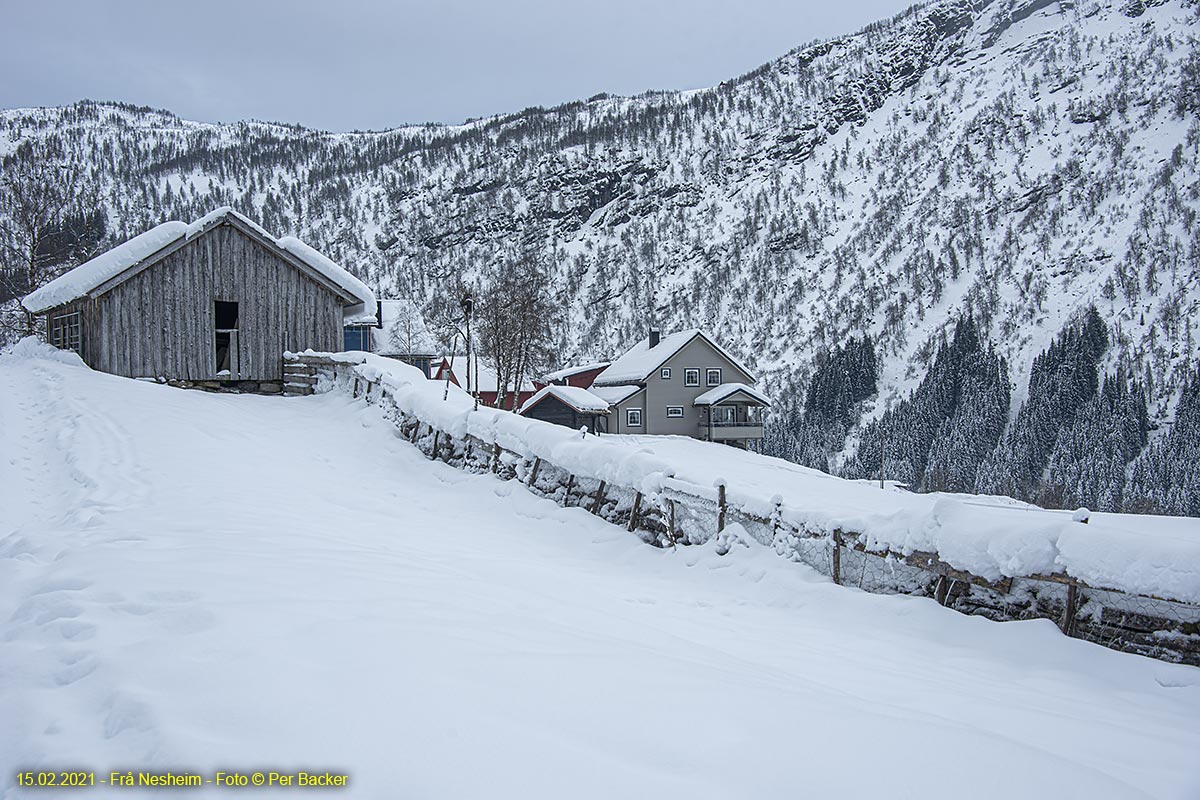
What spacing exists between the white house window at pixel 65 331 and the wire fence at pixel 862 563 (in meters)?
14.1

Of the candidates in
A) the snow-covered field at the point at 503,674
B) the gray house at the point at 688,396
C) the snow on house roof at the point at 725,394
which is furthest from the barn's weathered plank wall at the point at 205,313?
the snow on house roof at the point at 725,394

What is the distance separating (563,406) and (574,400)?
1699 mm

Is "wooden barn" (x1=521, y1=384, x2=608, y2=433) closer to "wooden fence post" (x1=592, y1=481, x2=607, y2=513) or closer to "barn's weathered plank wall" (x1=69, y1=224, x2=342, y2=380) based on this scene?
"barn's weathered plank wall" (x1=69, y1=224, x2=342, y2=380)

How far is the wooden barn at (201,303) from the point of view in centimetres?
1931

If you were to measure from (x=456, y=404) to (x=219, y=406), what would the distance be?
275 inches

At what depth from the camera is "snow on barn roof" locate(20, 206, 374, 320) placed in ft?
61.9

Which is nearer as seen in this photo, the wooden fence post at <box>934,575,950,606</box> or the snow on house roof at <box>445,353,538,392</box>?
the wooden fence post at <box>934,575,950,606</box>

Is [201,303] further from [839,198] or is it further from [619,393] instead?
[839,198]

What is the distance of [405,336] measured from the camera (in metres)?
50.3

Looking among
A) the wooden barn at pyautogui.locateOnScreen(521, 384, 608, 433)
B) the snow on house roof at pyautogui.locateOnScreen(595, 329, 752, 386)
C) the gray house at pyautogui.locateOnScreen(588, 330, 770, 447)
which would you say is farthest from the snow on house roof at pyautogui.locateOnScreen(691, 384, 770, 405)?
the wooden barn at pyautogui.locateOnScreen(521, 384, 608, 433)

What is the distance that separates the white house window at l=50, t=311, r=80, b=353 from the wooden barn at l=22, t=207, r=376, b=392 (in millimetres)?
36

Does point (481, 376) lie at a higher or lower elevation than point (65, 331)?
lower

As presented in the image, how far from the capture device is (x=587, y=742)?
288 cm

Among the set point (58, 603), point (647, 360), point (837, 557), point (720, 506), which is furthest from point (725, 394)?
point (58, 603)
